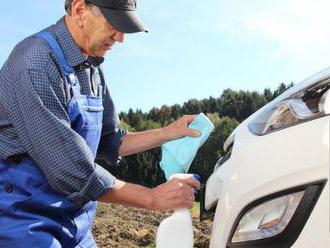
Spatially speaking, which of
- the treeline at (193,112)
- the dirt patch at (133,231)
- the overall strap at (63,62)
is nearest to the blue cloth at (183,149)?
→ the overall strap at (63,62)

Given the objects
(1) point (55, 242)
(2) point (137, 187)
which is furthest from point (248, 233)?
(1) point (55, 242)

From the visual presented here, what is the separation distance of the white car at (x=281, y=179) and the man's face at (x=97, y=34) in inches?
30.5

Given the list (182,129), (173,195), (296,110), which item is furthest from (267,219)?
(182,129)

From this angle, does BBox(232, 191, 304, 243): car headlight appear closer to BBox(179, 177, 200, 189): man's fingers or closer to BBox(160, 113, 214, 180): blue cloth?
BBox(179, 177, 200, 189): man's fingers

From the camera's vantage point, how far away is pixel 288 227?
2201 mm

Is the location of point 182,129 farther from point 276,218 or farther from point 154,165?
point 154,165

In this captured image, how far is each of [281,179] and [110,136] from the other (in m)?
1.52

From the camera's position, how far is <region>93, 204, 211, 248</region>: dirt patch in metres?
6.86

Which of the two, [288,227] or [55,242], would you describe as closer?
[288,227]

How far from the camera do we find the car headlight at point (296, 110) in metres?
2.22

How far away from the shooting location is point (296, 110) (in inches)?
90.9

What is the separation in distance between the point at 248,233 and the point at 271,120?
0.39m

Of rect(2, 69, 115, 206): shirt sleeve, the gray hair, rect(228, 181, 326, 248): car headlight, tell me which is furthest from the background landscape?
rect(228, 181, 326, 248): car headlight

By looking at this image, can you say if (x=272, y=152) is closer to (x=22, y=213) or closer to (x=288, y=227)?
(x=288, y=227)
